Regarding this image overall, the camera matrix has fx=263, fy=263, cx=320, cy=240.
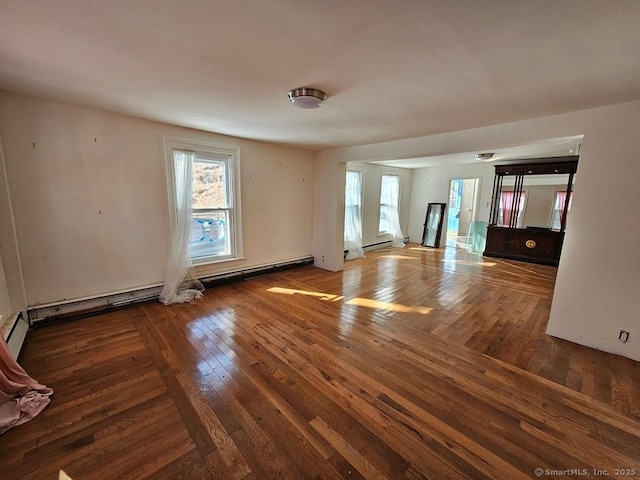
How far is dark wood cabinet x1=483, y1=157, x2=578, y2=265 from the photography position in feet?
18.6

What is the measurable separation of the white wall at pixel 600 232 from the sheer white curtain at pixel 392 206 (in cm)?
437

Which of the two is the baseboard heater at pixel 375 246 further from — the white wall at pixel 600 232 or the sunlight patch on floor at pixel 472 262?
the white wall at pixel 600 232

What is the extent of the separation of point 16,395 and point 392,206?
740cm

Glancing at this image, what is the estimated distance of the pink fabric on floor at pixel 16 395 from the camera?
1.67 meters

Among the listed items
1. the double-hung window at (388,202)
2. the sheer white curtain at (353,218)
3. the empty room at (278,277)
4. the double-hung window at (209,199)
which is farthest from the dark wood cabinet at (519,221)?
the double-hung window at (209,199)

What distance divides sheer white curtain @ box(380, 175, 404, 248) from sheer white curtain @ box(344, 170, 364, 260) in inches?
50.4

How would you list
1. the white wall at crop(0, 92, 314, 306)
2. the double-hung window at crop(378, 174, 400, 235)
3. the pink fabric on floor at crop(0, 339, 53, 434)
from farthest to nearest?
1. the double-hung window at crop(378, 174, 400, 235)
2. the white wall at crop(0, 92, 314, 306)
3. the pink fabric on floor at crop(0, 339, 53, 434)

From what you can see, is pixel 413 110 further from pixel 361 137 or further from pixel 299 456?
pixel 299 456

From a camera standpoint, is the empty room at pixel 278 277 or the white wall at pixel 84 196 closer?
the empty room at pixel 278 277

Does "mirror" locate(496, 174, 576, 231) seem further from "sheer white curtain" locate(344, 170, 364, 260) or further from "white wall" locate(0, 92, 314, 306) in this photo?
"white wall" locate(0, 92, 314, 306)

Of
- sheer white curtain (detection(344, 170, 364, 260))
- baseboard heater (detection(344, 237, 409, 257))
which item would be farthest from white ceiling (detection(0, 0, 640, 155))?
baseboard heater (detection(344, 237, 409, 257))

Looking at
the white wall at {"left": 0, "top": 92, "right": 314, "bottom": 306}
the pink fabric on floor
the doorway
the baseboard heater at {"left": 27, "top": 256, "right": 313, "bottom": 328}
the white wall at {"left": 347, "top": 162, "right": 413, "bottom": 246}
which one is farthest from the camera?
the doorway

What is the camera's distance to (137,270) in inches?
134

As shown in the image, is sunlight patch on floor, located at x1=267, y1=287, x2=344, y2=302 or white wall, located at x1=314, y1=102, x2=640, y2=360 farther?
sunlight patch on floor, located at x1=267, y1=287, x2=344, y2=302
